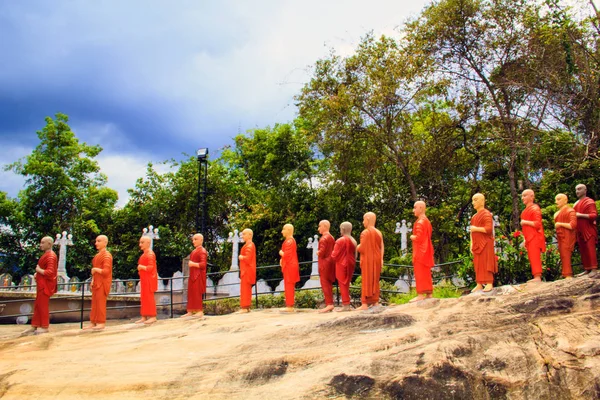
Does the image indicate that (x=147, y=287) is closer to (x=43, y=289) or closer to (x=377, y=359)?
(x=43, y=289)

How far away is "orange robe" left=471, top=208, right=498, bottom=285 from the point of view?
27.7 ft

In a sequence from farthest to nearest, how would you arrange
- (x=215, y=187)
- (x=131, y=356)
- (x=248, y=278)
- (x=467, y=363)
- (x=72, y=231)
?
1. (x=215, y=187)
2. (x=72, y=231)
3. (x=248, y=278)
4. (x=131, y=356)
5. (x=467, y=363)

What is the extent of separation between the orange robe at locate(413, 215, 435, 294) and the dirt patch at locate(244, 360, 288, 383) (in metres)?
3.40

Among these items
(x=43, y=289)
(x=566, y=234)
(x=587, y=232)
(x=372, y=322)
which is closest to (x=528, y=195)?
(x=566, y=234)

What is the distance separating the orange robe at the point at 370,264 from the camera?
8.91 metres

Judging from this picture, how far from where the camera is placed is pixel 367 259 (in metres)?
9.05

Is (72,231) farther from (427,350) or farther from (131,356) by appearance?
(427,350)

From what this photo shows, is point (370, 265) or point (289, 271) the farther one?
point (289, 271)

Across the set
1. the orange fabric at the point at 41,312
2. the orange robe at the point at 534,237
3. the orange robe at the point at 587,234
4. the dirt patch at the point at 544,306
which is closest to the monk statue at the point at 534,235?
the orange robe at the point at 534,237

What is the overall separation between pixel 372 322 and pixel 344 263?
245 cm

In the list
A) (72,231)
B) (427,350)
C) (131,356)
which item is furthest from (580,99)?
(72,231)

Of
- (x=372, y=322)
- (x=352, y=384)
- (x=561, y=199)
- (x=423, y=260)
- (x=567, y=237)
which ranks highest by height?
(x=561, y=199)

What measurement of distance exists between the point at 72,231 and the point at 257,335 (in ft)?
69.2

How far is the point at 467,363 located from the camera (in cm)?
547
